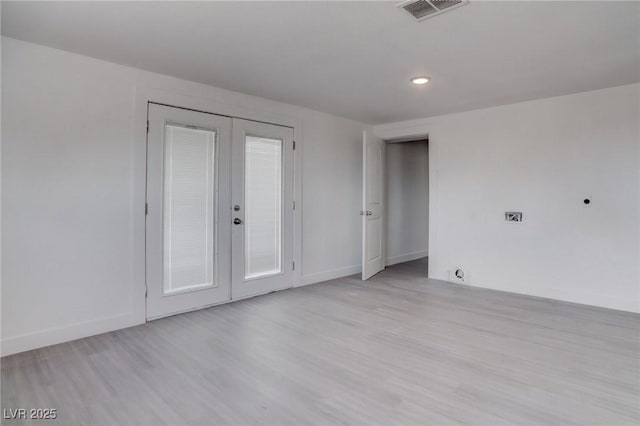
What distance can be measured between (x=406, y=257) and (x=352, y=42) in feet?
15.5

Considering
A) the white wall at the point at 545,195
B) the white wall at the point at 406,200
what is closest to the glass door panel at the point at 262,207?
the white wall at the point at 545,195

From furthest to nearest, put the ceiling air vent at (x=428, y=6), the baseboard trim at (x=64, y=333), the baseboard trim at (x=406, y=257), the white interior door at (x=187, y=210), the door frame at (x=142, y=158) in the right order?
the baseboard trim at (x=406, y=257)
the white interior door at (x=187, y=210)
the door frame at (x=142, y=158)
the baseboard trim at (x=64, y=333)
the ceiling air vent at (x=428, y=6)

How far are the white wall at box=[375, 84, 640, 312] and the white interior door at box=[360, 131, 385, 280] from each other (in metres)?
0.78

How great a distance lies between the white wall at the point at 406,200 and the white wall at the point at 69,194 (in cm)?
379

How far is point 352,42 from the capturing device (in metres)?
2.69

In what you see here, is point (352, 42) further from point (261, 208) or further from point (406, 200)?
point (406, 200)

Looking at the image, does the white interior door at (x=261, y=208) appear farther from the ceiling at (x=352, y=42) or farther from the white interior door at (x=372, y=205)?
the white interior door at (x=372, y=205)

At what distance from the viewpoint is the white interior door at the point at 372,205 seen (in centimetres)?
508

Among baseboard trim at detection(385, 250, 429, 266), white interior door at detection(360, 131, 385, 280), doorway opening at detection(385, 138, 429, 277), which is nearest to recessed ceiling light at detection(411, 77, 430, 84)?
white interior door at detection(360, 131, 385, 280)

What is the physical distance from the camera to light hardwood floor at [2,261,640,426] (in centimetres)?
196

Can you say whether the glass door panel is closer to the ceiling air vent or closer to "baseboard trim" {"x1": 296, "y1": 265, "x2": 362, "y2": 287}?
"baseboard trim" {"x1": 296, "y1": 265, "x2": 362, "y2": 287}

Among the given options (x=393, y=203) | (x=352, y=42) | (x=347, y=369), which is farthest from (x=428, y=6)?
(x=393, y=203)

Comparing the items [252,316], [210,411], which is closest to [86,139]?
[252,316]

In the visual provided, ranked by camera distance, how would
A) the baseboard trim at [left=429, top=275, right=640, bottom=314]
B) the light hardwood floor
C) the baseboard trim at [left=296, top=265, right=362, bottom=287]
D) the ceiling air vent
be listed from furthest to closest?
the baseboard trim at [left=296, top=265, right=362, bottom=287]
the baseboard trim at [left=429, top=275, right=640, bottom=314]
the ceiling air vent
the light hardwood floor
